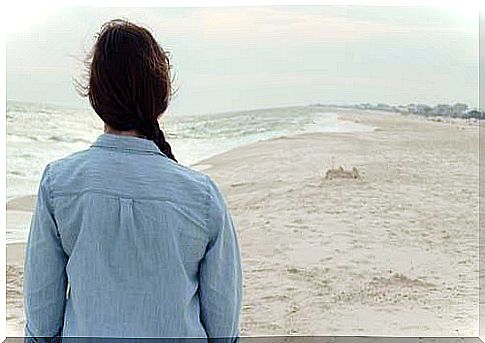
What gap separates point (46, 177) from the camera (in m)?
1.23

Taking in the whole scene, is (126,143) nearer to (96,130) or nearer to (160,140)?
(160,140)

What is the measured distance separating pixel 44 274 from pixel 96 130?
2.61 meters

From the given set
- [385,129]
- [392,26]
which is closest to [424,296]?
[385,129]

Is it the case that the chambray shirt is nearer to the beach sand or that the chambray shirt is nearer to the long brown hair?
the long brown hair

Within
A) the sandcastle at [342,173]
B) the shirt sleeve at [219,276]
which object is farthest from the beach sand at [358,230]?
the shirt sleeve at [219,276]

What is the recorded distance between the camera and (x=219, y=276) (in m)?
1.27

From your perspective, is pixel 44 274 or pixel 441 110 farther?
pixel 441 110

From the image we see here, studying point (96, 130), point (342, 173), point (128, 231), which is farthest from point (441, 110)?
point (128, 231)

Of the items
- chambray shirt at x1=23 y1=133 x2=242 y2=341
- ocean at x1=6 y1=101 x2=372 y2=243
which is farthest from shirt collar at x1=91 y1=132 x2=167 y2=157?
ocean at x1=6 y1=101 x2=372 y2=243

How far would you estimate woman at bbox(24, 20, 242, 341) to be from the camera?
3.95 feet

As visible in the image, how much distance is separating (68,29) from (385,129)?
1.50 metres

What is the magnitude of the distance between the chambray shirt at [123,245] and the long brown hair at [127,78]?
36 millimetres

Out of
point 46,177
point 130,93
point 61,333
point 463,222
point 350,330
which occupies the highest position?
point 130,93

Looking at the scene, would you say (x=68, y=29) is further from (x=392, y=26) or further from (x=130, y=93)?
(x=130, y=93)
